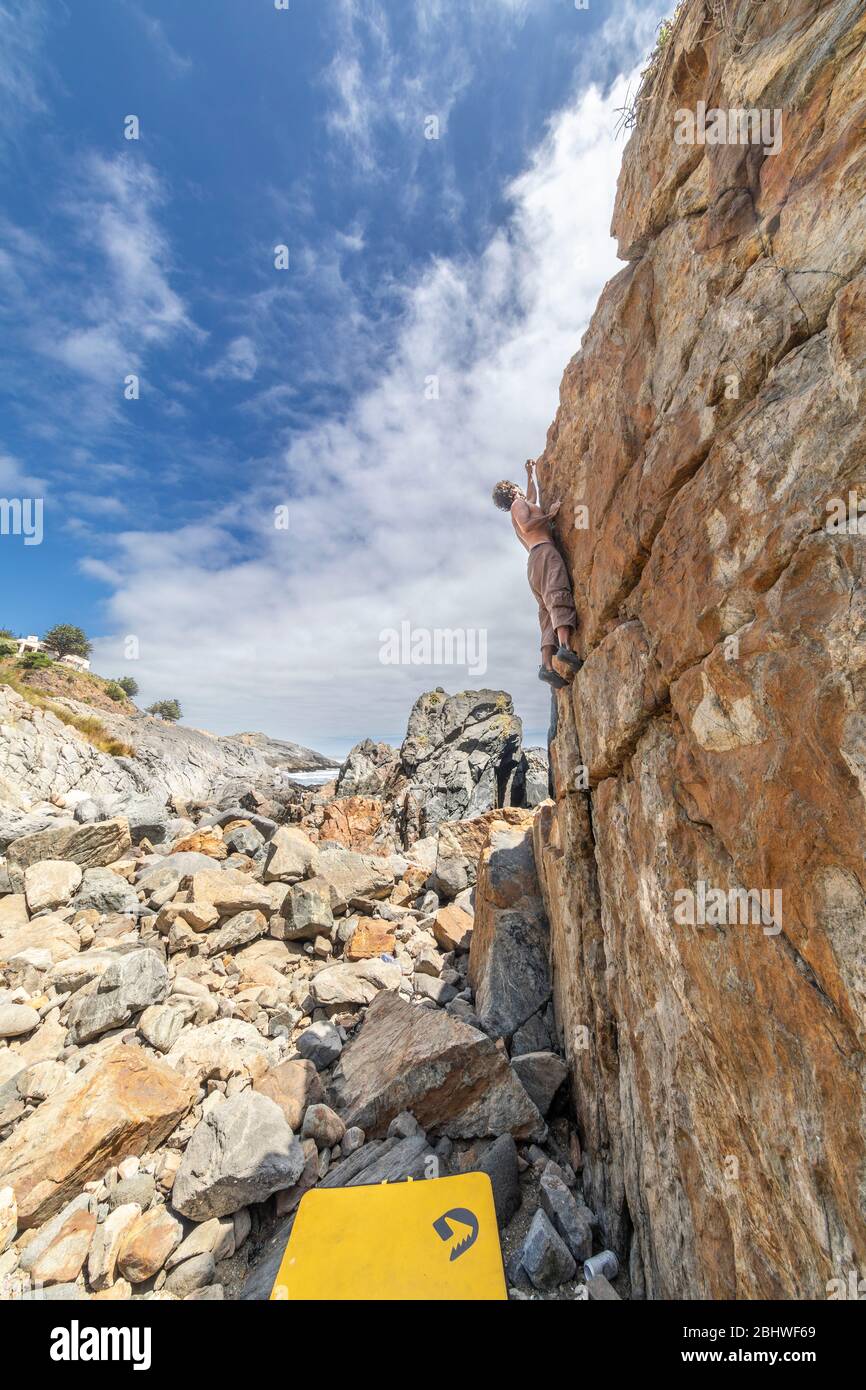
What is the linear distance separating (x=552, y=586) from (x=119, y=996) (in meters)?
9.35

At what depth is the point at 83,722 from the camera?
28719mm

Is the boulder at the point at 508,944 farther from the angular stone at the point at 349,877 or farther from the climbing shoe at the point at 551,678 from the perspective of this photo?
the climbing shoe at the point at 551,678

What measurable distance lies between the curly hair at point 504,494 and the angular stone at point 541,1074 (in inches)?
360

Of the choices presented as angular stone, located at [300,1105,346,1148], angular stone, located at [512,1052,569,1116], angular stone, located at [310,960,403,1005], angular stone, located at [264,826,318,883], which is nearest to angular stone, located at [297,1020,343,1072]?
angular stone, located at [310,960,403,1005]

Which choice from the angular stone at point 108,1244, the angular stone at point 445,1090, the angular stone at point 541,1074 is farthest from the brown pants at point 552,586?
the angular stone at point 108,1244

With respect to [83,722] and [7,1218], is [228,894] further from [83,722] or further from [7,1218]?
[83,722]

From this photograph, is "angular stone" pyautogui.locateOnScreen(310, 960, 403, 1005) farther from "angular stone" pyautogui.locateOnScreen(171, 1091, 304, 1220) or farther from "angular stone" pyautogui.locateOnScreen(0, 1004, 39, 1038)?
"angular stone" pyautogui.locateOnScreen(0, 1004, 39, 1038)

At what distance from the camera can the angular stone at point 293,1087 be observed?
20.6 feet

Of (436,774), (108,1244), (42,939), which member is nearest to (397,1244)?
(108,1244)

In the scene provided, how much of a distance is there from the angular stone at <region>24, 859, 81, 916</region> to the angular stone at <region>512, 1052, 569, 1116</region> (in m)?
11.0

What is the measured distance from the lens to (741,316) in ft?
11.8

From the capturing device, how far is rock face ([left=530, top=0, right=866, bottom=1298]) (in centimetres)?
252

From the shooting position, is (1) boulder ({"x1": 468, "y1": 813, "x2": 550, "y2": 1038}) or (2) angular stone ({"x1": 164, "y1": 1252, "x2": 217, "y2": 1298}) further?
(1) boulder ({"x1": 468, "y1": 813, "x2": 550, "y2": 1038})
